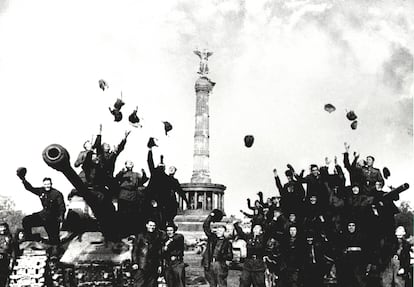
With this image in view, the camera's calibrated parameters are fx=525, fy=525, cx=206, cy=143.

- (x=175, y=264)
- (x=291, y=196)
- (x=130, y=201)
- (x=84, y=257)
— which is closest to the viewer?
(x=84, y=257)

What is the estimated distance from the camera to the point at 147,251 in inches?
348

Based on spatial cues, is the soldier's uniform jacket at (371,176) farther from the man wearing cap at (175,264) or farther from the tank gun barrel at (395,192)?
the man wearing cap at (175,264)

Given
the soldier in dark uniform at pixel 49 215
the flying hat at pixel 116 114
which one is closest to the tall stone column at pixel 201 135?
the flying hat at pixel 116 114

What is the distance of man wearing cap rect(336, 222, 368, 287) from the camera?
10.3 metres

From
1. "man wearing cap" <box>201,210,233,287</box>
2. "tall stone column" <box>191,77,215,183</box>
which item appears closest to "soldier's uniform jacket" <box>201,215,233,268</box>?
"man wearing cap" <box>201,210,233,287</box>

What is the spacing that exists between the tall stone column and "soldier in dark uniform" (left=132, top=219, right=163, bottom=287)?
35.6 meters

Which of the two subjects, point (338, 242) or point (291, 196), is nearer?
point (338, 242)

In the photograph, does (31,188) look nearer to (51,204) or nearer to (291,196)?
(51,204)

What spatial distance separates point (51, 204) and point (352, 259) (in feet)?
19.4

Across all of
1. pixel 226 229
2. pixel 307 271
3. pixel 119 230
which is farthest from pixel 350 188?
pixel 119 230

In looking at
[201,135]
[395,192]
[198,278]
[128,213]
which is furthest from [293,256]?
[201,135]

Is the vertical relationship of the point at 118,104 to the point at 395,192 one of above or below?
above

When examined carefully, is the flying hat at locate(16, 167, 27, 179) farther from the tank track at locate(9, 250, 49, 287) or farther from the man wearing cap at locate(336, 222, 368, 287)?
the man wearing cap at locate(336, 222, 368, 287)

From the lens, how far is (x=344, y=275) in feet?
34.6
